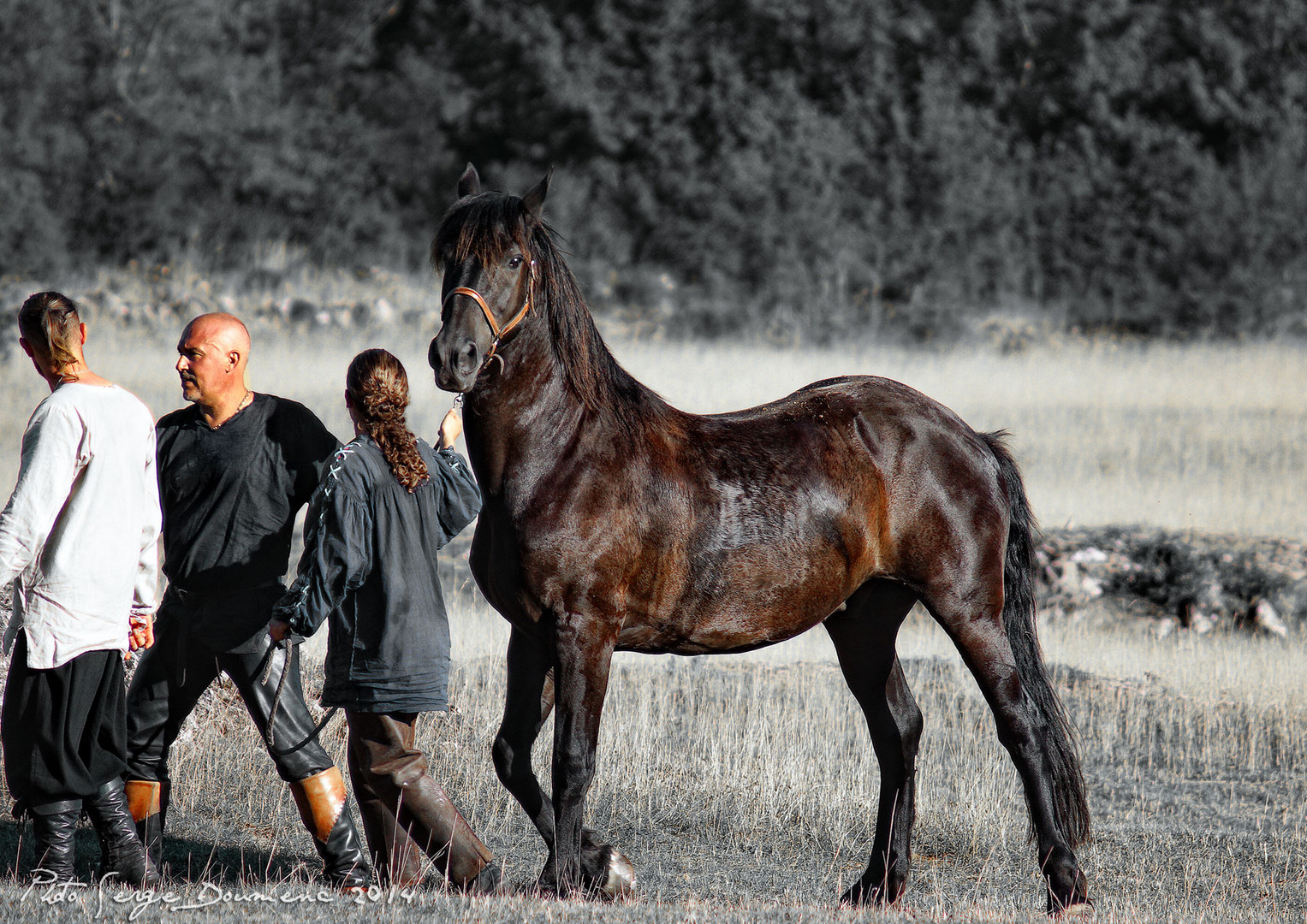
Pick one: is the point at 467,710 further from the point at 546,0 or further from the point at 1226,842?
the point at 546,0

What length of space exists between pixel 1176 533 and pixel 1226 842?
22.7ft

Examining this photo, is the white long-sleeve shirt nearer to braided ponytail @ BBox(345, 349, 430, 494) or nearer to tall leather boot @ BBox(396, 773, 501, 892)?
braided ponytail @ BBox(345, 349, 430, 494)

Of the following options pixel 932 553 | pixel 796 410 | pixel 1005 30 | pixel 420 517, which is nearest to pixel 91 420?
pixel 420 517

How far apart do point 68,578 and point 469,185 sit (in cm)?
201

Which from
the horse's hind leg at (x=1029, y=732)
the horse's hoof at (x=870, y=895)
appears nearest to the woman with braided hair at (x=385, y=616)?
the horse's hoof at (x=870, y=895)

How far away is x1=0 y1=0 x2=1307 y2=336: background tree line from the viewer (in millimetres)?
31297

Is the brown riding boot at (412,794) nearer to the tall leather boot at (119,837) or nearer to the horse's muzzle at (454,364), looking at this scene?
the tall leather boot at (119,837)

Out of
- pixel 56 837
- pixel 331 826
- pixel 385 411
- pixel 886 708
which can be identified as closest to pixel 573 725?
pixel 331 826

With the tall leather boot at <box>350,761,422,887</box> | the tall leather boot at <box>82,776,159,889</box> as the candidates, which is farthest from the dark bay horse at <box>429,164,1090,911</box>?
the tall leather boot at <box>82,776,159,889</box>

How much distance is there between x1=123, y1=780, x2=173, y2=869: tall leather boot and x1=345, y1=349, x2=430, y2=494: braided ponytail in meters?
1.57

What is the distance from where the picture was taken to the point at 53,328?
13.7 ft

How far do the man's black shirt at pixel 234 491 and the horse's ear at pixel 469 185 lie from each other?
3.45 ft

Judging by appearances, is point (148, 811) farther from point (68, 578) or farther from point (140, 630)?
Result: point (68, 578)

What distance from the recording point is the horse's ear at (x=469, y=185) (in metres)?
4.72
